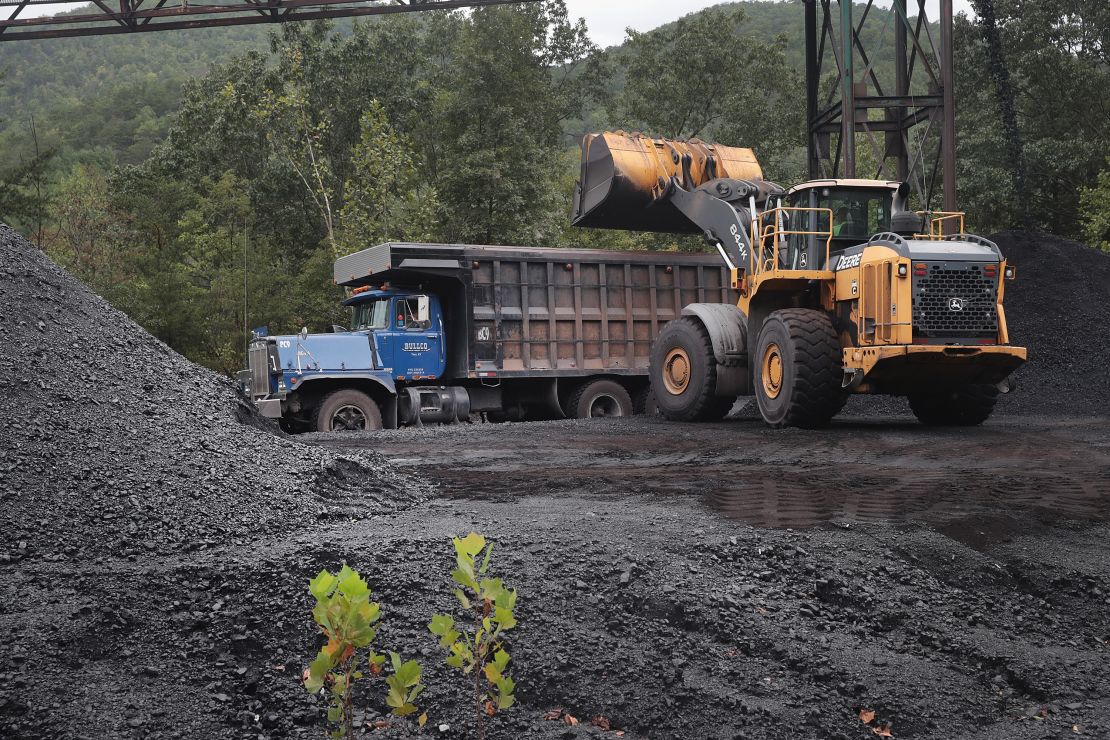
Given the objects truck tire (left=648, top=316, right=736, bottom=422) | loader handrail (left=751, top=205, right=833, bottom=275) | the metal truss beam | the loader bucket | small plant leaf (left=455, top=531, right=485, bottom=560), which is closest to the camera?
small plant leaf (left=455, top=531, right=485, bottom=560)

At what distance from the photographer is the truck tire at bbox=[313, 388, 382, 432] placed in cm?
1447

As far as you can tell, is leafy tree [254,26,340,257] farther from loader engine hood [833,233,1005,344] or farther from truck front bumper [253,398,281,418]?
loader engine hood [833,233,1005,344]

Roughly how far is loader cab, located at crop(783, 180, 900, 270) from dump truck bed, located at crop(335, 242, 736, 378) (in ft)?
14.6

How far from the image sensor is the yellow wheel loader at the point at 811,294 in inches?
440

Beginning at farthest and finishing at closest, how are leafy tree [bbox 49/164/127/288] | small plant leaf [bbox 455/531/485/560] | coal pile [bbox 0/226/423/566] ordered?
1. leafy tree [bbox 49/164/127/288]
2. coal pile [bbox 0/226/423/566]
3. small plant leaf [bbox 455/531/485/560]

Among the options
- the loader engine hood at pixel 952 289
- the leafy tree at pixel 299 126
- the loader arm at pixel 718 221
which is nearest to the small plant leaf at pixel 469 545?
the loader engine hood at pixel 952 289

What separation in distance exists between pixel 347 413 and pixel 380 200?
13.9 m

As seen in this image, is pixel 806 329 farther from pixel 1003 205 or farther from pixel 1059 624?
pixel 1003 205

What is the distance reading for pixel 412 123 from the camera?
35.8 meters

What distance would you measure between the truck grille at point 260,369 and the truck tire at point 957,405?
28.5 feet

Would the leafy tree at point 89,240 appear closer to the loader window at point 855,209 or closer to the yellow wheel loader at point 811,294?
the yellow wheel loader at point 811,294

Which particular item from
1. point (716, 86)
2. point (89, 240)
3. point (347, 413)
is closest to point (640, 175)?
point (347, 413)

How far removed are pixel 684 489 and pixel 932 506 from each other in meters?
1.73

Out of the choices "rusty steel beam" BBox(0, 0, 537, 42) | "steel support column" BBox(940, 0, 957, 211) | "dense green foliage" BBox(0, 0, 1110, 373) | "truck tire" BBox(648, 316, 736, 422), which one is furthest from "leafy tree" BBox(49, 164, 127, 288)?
"steel support column" BBox(940, 0, 957, 211)
